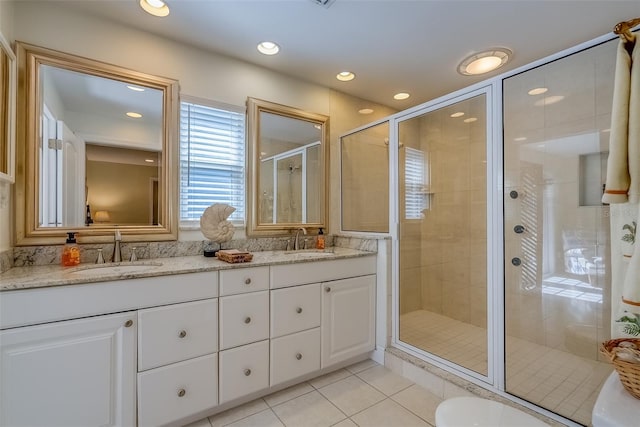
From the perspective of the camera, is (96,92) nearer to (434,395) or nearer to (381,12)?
(381,12)

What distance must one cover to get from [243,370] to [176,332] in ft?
1.52

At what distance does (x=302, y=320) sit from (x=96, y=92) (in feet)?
6.40

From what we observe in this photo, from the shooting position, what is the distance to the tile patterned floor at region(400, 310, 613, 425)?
154 cm

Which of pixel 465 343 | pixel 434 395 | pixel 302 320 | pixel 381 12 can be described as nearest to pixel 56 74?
pixel 381 12

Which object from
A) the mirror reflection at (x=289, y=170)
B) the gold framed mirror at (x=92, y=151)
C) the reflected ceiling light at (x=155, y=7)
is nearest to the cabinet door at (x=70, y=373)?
the gold framed mirror at (x=92, y=151)

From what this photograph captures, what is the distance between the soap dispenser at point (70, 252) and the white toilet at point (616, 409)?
236 cm

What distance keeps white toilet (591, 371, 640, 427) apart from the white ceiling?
6.45ft

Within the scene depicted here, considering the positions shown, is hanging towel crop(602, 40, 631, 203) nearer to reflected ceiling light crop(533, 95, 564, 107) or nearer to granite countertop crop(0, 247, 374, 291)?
reflected ceiling light crop(533, 95, 564, 107)

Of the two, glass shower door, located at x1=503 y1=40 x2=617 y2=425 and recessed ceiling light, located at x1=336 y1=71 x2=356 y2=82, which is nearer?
glass shower door, located at x1=503 y1=40 x2=617 y2=425

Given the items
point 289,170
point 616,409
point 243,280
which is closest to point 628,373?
point 616,409

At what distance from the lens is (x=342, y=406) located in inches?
68.2

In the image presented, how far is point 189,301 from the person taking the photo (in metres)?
1.52

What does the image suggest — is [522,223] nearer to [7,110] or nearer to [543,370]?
[543,370]

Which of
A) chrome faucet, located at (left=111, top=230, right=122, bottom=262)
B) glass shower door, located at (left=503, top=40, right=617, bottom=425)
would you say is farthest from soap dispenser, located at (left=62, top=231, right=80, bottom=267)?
glass shower door, located at (left=503, top=40, right=617, bottom=425)
